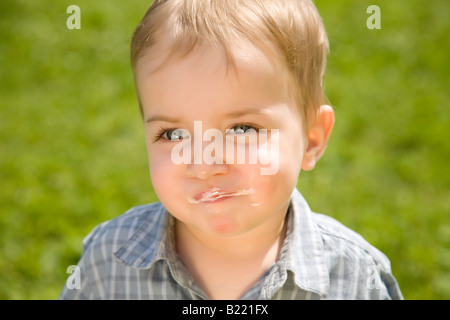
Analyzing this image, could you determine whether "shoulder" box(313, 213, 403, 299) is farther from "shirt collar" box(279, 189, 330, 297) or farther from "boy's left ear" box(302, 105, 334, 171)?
"boy's left ear" box(302, 105, 334, 171)

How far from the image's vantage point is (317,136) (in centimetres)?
163

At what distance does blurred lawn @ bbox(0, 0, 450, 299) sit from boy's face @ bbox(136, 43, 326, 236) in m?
1.19

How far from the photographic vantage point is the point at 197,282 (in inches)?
65.2

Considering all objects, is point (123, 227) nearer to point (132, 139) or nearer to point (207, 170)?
point (207, 170)

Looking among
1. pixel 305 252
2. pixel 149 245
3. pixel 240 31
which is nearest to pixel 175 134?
pixel 240 31

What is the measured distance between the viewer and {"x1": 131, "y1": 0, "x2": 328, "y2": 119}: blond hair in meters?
1.34

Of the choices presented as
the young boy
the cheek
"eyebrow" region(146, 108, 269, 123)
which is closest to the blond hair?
the young boy

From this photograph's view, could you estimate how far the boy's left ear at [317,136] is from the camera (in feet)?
5.26

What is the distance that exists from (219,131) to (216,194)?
16cm

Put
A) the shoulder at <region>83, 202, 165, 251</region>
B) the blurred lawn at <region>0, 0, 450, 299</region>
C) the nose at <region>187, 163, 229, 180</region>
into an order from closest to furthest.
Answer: the nose at <region>187, 163, 229, 180</region>
the shoulder at <region>83, 202, 165, 251</region>
the blurred lawn at <region>0, 0, 450, 299</region>

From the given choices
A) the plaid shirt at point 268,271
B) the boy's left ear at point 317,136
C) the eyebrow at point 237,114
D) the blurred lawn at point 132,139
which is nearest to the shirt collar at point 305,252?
the plaid shirt at point 268,271

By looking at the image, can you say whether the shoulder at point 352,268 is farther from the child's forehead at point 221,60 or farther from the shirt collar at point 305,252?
the child's forehead at point 221,60

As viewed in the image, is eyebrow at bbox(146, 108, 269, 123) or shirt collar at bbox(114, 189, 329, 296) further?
shirt collar at bbox(114, 189, 329, 296)

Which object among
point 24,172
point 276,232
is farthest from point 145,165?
point 276,232
